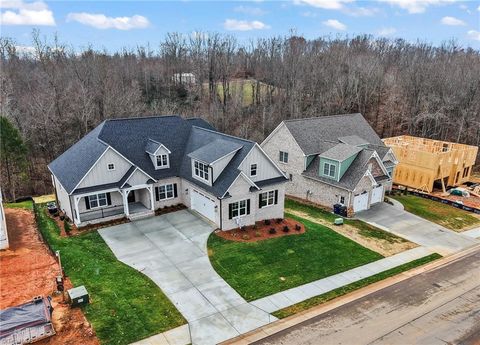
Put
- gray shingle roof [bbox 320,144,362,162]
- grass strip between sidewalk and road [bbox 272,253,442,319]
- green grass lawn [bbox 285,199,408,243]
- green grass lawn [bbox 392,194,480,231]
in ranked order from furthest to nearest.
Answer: gray shingle roof [bbox 320,144,362,162]
green grass lawn [bbox 392,194,480,231]
green grass lawn [bbox 285,199,408,243]
grass strip between sidewalk and road [bbox 272,253,442,319]

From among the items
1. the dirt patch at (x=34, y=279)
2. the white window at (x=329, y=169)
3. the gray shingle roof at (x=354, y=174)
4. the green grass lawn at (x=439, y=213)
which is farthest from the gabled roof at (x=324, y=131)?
the dirt patch at (x=34, y=279)

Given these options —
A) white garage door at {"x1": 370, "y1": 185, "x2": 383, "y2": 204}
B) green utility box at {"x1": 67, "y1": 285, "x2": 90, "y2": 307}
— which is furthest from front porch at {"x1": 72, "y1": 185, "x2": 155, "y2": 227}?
white garage door at {"x1": 370, "y1": 185, "x2": 383, "y2": 204}

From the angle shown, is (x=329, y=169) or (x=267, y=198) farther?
(x=329, y=169)

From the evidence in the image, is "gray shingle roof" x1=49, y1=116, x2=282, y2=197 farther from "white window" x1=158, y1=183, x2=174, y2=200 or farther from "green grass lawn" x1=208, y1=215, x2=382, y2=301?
"green grass lawn" x1=208, y1=215, x2=382, y2=301

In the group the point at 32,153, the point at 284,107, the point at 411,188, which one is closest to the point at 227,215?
the point at 411,188

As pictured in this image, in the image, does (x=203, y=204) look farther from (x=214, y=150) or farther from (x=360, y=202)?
(x=360, y=202)

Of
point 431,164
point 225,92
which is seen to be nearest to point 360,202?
point 431,164
